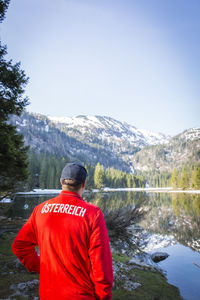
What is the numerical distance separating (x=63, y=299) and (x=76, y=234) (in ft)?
2.17

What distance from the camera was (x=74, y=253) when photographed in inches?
84.4

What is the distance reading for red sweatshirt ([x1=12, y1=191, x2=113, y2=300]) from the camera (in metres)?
2.07

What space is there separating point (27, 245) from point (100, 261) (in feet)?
3.61

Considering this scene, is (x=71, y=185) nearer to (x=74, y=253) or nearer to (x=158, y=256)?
(x=74, y=253)

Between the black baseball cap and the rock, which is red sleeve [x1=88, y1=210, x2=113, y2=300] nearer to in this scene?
the black baseball cap

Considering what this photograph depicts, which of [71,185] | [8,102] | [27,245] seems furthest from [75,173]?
[8,102]

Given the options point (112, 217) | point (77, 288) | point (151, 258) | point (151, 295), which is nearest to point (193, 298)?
point (151, 295)

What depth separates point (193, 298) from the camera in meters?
6.06

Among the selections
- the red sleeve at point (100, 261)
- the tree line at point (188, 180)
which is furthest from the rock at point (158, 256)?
the tree line at point (188, 180)

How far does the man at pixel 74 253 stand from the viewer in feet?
6.79

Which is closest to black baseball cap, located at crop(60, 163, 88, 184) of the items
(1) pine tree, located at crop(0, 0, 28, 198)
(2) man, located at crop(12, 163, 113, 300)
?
(2) man, located at crop(12, 163, 113, 300)

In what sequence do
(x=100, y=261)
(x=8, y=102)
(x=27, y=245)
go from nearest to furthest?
(x=100, y=261), (x=27, y=245), (x=8, y=102)

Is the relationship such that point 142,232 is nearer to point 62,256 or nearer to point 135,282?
point 135,282

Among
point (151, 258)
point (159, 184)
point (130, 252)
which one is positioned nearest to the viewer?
point (151, 258)
